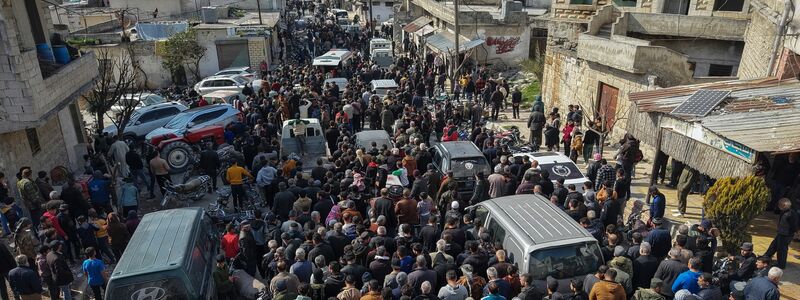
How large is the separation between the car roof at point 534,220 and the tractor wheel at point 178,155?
9468 millimetres

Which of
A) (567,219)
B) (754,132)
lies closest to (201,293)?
(567,219)

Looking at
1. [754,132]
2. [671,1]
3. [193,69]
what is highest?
[671,1]

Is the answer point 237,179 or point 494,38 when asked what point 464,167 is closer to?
point 237,179


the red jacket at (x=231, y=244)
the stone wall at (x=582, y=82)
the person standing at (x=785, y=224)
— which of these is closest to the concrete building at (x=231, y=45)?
the stone wall at (x=582, y=82)

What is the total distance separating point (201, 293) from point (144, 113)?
499 inches

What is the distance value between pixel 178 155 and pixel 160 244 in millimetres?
7995

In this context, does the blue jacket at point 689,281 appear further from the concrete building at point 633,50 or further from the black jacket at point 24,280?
the concrete building at point 633,50

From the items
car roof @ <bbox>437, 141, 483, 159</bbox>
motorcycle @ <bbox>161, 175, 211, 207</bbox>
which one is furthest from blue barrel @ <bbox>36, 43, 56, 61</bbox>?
car roof @ <bbox>437, 141, 483, 159</bbox>

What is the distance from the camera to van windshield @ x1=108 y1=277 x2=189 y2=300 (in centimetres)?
669

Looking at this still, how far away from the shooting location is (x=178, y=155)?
49.1ft

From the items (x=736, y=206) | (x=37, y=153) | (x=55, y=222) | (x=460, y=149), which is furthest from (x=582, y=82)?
(x=37, y=153)

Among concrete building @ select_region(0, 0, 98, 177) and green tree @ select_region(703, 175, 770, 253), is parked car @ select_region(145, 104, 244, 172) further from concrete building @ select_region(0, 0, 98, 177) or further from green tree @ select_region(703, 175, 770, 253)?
green tree @ select_region(703, 175, 770, 253)

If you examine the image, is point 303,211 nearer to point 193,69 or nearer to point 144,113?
point 144,113

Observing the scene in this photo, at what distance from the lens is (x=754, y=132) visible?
31.5ft
